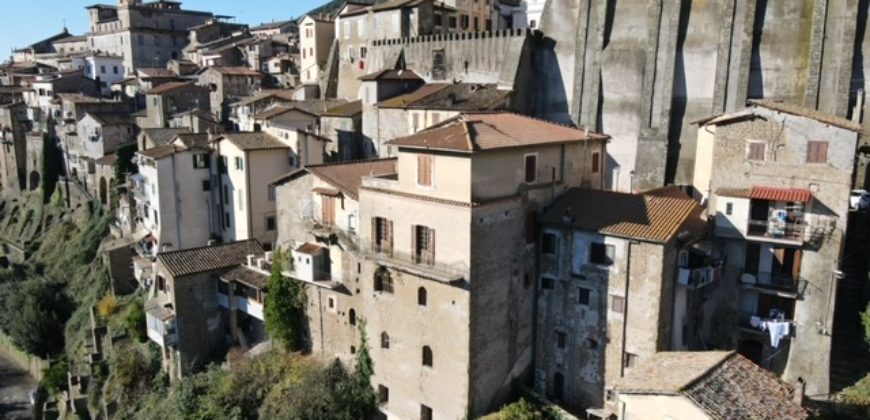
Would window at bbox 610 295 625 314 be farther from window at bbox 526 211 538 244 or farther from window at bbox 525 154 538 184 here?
window at bbox 525 154 538 184

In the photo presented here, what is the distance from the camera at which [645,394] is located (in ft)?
63.8

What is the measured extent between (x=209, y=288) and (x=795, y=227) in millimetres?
28367

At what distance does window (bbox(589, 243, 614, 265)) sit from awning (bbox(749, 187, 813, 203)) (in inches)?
248

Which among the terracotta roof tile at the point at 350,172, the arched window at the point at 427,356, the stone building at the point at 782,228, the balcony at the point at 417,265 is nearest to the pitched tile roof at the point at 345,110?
the terracotta roof tile at the point at 350,172

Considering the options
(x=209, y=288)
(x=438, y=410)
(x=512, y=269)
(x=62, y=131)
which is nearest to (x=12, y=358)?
(x=62, y=131)

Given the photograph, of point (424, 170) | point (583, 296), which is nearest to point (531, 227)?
point (583, 296)

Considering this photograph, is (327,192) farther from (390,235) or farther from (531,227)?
(531,227)

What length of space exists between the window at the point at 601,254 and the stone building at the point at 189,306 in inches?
750

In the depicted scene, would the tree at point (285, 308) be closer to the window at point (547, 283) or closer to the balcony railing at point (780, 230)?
the window at point (547, 283)

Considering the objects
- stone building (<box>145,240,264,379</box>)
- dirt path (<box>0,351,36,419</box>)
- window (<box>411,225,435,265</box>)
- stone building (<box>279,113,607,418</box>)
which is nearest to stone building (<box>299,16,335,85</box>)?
stone building (<box>145,240,264,379</box>)

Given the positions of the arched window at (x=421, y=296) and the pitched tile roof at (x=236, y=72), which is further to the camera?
the pitched tile roof at (x=236, y=72)

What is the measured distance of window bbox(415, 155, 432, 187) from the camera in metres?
25.2

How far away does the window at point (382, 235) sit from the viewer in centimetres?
2695

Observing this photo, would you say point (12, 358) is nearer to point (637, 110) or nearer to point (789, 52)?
point (637, 110)
